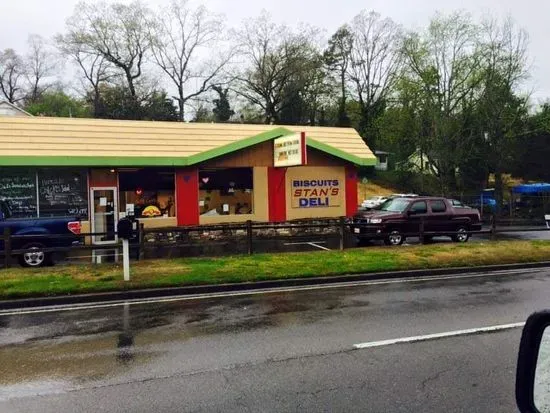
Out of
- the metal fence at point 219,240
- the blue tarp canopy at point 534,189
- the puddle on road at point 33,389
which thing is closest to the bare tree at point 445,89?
the blue tarp canopy at point 534,189

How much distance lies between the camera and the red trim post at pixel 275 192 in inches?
895

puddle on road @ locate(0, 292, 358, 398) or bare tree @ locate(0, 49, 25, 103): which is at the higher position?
bare tree @ locate(0, 49, 25, 103)

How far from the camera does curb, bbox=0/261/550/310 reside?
9.71 meters

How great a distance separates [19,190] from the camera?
18.7m

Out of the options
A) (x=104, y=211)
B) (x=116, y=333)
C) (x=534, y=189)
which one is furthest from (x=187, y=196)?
(x=534, y=189)

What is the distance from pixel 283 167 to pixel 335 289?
12013 millimetres

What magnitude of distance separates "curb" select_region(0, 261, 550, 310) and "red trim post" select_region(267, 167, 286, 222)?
1050 cm

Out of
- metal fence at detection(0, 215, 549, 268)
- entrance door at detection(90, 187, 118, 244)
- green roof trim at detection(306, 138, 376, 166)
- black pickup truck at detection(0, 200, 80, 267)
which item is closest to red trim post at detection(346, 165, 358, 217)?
green roof trim at detection(306, 138, 376, 166)

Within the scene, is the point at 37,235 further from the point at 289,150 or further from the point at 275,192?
the point at 275,192

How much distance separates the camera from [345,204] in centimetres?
2425

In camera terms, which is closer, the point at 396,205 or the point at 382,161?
the point at 396,205

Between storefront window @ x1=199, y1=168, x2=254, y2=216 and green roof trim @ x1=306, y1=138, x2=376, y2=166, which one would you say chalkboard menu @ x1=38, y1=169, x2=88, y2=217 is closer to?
storefront window @ x1=199, y1=168, x2=254, y2=216

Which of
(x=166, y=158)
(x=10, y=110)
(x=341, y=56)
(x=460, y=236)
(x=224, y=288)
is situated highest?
(x=341, y=56)

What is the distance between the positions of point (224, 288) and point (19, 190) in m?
11.5
